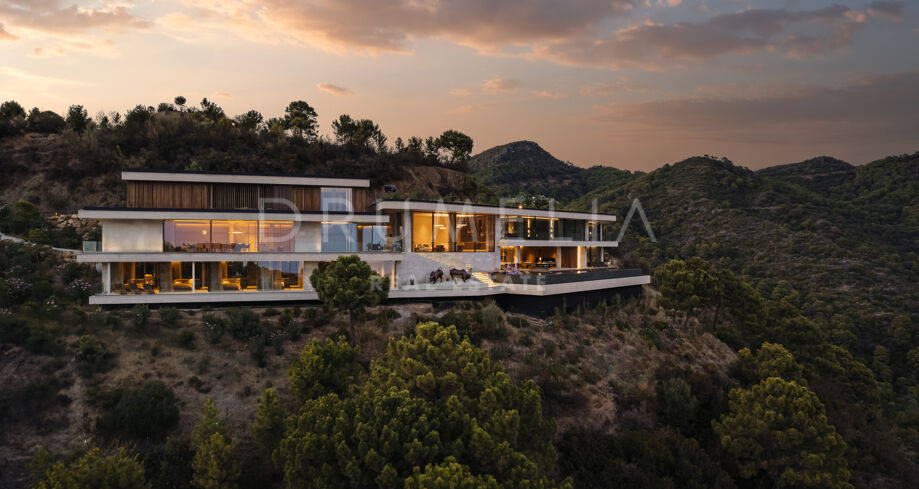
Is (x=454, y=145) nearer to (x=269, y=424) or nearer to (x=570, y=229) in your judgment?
(x=570, y=229)

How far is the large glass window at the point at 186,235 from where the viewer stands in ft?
89.0

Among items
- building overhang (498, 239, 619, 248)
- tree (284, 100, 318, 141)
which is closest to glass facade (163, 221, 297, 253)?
building overhang (498, 239, 619, 248)

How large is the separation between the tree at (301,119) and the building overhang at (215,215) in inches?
→ 1362

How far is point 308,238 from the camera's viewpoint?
29.4m

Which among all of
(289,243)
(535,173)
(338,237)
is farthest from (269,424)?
(535,173)

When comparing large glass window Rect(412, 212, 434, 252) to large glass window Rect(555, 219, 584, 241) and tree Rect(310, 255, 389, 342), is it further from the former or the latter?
large glass window Rect(555, 219, 584, 241)

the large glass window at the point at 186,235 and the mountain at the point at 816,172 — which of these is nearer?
the large glass window at the point at 186,235

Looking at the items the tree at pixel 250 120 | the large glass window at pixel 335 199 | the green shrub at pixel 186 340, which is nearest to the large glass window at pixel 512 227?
the large glass window at pixel 335 199

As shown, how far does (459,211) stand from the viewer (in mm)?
34469

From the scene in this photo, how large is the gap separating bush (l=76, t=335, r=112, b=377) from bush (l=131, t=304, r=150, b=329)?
1882mm

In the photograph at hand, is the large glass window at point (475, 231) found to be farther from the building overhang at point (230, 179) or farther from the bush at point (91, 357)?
the bush at point (91, 357)

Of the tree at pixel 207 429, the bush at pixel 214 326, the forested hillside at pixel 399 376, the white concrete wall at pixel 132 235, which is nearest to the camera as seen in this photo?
the forested hillside at pixel 399 376

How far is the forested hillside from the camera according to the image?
582 inches

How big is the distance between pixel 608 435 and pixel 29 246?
1597 inches
